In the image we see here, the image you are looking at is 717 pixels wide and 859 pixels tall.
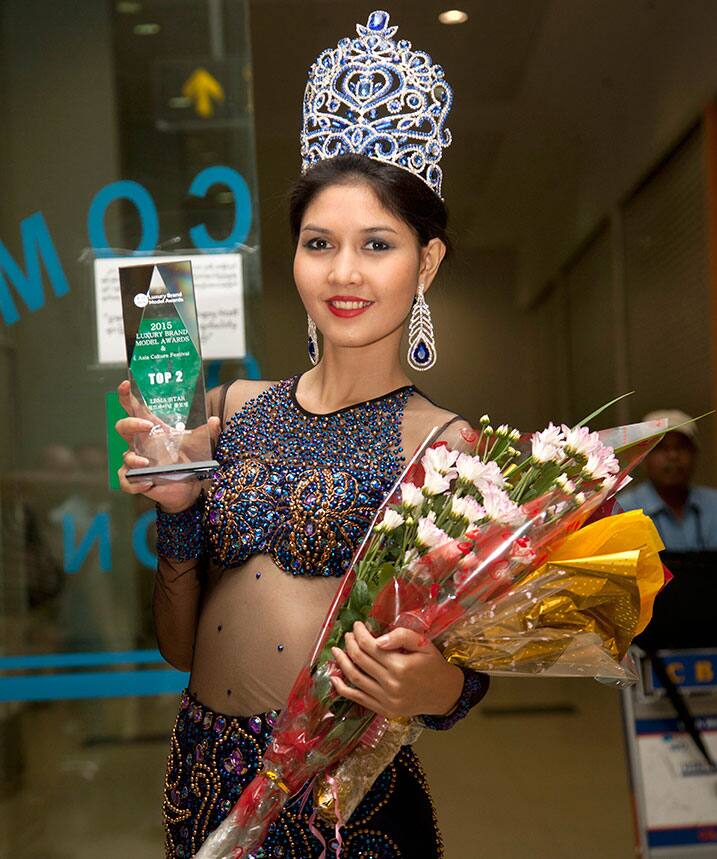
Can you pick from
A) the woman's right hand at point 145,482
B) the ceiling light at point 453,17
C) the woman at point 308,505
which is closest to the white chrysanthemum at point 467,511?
the woman at point 308,505

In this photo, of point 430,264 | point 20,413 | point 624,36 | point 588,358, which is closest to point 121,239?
point 20,413

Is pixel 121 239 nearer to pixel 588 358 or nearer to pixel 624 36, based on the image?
pixel 624 36

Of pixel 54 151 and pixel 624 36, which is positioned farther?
pixel 624 36

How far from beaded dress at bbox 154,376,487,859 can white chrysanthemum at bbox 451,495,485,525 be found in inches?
11.3

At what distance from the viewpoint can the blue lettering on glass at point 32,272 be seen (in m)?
3.41

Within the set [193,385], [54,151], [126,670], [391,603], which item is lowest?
[126,670]

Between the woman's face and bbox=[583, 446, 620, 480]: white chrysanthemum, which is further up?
the woman's face

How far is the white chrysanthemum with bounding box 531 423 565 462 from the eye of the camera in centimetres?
148

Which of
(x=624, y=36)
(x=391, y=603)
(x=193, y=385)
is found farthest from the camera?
(x=624, y=36)

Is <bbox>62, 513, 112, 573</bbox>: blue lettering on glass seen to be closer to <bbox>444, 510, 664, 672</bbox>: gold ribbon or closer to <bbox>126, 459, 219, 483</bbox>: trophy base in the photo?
<bbox>126, 459, 219, 483</bbox>: trophy base

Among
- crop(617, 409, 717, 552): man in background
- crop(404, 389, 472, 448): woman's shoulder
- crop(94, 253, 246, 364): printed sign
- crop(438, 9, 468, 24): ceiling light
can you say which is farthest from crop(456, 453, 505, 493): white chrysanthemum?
crop(438, 9, 468, 24): ceiling light

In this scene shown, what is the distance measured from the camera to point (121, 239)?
339 centimetres

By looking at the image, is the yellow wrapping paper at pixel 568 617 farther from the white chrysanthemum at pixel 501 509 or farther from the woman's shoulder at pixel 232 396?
the woman's shoulder at pixel 232 396

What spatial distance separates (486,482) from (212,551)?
19.5 inches
